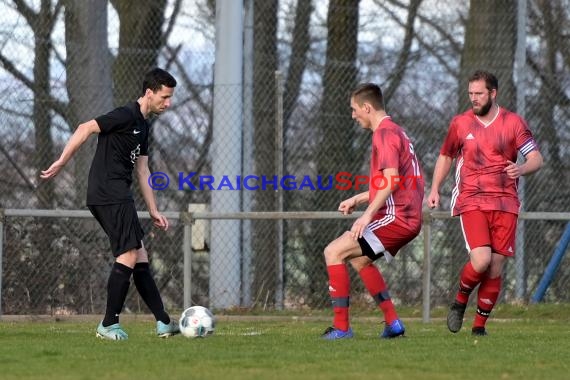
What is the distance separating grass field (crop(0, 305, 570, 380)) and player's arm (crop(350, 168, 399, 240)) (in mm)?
759

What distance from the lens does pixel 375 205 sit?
9.34 m

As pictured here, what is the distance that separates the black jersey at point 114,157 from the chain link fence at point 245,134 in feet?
18.8

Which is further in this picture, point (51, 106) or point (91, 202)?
point (51, 106)

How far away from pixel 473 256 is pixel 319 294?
6.93m

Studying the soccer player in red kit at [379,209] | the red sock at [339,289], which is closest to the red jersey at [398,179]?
the soccer player in red kit at [379,209]

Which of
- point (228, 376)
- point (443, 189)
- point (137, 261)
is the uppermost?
point (443, 189)

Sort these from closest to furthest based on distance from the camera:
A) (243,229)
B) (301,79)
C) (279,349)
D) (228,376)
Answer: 1. (228,376)
2. (279,349)
3. (243,229)
4. (301,79)

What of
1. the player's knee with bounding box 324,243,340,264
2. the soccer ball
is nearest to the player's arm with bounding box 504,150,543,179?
the player's knee with bounding box 324,243,340,264

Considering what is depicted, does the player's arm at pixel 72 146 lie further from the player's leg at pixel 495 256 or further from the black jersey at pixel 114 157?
the player's leg at pixel 495 256

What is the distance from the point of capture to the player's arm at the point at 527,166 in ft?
32.2

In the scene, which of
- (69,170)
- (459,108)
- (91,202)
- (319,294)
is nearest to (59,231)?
(69,170)

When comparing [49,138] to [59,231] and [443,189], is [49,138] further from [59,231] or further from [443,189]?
[443,189]

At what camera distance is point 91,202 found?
9.73 meters

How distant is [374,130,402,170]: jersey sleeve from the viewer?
9.41 m
